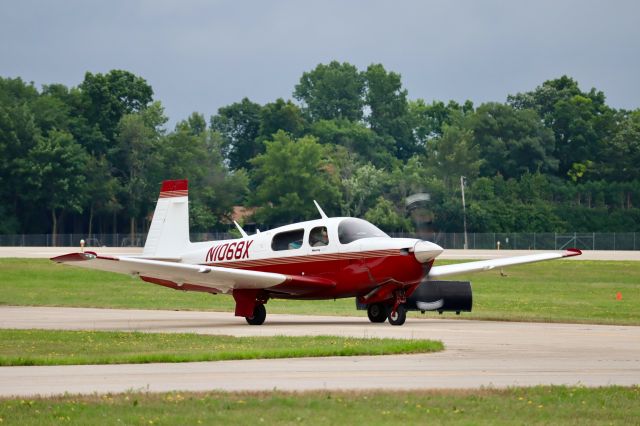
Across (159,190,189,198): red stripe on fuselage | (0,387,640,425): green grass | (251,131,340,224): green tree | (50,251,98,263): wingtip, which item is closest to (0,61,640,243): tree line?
(251,131,340,224): green tree

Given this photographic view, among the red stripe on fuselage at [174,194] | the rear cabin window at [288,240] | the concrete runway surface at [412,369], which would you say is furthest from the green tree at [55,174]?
the concrete runway surface at [412,369]

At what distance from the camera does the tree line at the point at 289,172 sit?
10506 centimetres

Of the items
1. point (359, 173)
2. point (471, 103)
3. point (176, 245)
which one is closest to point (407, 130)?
point (471, 103)

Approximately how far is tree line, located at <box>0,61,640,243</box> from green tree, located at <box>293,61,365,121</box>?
3635cm

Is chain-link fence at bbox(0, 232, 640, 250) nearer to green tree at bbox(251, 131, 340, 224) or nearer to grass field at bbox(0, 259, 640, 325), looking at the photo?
green tree at bbox(251, 131, 340, 224)

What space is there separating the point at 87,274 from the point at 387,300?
28.7 meters

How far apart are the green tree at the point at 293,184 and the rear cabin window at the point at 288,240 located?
245ft

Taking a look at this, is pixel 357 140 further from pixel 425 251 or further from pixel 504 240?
pixel 425 251

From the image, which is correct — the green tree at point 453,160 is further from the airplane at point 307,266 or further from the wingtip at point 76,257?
the wingtip at point 76,257

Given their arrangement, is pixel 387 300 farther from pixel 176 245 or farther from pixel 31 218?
pixel 31 218

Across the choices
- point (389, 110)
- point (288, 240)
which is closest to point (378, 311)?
point (288, 240)

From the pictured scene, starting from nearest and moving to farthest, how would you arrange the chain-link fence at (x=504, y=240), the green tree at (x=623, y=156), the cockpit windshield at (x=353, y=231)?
the cockpit windshield at (x=353, y=231)
the chain-link fence at (x=504, y=240)
the green tree at (x=623, y=156)

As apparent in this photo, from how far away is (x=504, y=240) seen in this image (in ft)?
336

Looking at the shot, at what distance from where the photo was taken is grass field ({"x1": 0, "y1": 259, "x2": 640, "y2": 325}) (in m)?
33.9
